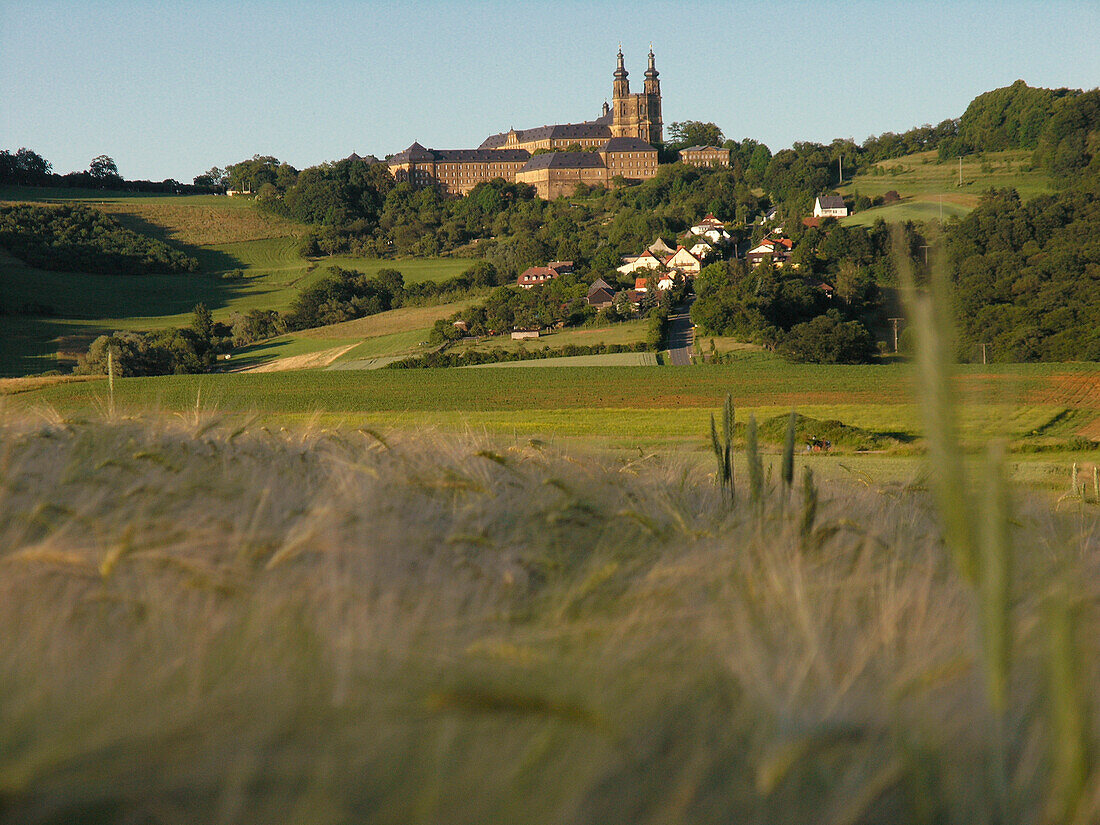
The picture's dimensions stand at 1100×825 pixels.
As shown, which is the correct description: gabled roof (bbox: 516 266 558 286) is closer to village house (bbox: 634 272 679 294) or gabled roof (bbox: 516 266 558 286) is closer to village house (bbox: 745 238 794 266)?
village house (bbox: 634 272 679 294)

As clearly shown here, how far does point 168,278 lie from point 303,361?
4233 cm

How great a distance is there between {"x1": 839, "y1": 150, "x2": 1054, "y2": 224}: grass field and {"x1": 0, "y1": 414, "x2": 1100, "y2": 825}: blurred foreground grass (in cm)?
9698

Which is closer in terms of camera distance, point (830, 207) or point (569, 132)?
point (830, 207)

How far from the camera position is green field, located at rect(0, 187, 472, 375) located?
2598 inches

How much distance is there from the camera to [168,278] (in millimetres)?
95125

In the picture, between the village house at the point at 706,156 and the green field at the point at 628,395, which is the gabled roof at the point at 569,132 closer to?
the village house at the point at 706,156

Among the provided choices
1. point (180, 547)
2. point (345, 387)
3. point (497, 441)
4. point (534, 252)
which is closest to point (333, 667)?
point (180, 547)

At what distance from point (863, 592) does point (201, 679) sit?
4.99 feet

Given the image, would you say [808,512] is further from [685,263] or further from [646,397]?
[685,263]

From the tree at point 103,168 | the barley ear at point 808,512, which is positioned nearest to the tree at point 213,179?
the tree at point 103,168

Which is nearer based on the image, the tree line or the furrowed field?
the furrowed field

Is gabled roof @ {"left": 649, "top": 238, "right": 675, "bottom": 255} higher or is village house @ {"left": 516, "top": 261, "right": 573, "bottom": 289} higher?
gabled roof @ {"left": 649, "top": 238, "right": 675, "bottom": 255}

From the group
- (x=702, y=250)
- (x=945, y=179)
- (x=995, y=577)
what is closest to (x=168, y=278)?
(x=702, y=250)

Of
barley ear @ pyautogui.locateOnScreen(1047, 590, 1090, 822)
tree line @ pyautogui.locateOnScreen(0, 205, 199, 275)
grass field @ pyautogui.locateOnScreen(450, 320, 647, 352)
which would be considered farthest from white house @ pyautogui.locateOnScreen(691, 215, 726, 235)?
barley ear @ pyautogui.locateOnScreen(1047, 590, 1090, 822)
